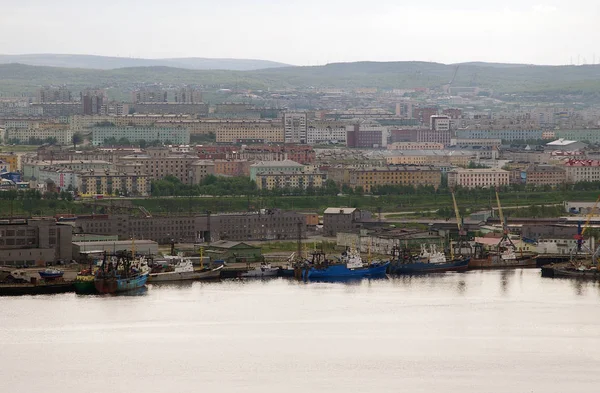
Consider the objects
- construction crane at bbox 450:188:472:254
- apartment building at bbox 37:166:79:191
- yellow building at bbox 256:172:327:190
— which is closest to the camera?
construction crane at bbox 450:188:472:254

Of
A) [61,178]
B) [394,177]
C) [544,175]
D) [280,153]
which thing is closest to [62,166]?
[61,178]

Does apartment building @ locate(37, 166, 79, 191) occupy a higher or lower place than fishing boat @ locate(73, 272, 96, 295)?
higher

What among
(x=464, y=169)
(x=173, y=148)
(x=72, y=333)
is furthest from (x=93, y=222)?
(x=173, y=148)

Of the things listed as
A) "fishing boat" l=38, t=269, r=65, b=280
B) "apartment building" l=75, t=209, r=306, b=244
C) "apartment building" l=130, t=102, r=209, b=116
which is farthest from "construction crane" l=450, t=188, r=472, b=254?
"apartment building" l=130, t=102, r=209, b=116

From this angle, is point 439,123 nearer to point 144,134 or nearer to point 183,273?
point 144,134

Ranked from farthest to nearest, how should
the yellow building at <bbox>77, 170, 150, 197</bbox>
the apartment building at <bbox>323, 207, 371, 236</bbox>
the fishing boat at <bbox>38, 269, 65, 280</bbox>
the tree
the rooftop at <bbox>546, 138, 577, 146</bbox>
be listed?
the rooftop at <bbox>546, 138, 577, 146</bbox> → the tree → the yellow building at <bbox>77, 170, 150, 197</bbox> → the apartment building at <bbox>323, 207, 371, 236</bbox> → the fishing boat at <bbox>38, 269, 65, 280</bbox>

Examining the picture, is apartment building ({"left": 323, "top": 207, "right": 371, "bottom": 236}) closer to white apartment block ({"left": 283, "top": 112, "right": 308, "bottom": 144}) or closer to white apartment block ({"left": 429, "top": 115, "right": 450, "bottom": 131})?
white apartment block ({"left": 283, "top": 112, "right": 308, "bottom": 144})

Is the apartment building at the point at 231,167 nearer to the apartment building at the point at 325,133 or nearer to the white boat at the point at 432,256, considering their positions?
the apartment building at the point at 325,133
